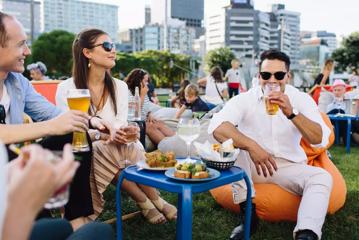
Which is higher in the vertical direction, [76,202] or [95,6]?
[95,6]

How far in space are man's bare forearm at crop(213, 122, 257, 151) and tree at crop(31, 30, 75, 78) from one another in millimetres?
44362

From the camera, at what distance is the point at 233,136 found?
329cm

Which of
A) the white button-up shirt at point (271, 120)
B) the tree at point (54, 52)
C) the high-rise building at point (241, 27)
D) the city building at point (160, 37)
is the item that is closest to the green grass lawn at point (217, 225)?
the white button-up shirt at point (271, 120)

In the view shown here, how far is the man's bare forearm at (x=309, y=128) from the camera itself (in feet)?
10.6

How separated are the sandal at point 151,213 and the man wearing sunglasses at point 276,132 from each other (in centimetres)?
75

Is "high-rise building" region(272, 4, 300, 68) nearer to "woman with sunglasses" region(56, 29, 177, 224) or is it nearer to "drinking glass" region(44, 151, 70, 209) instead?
"woman with sunglasses" region(56, 29, 177, 224)

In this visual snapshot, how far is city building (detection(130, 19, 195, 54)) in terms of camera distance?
16188 cm

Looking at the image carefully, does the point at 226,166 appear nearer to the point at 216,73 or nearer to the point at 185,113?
the point at 185,113

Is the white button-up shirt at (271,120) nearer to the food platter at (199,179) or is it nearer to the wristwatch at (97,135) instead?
the food platter at (199,179)

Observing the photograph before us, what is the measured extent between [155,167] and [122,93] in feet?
4.43

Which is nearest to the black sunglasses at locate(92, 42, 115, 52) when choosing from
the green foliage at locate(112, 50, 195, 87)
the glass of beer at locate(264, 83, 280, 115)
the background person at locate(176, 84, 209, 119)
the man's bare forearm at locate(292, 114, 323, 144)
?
the glass of beer at locate(264, 83, 280, 115)

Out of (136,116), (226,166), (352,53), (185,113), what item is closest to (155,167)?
(226,166)

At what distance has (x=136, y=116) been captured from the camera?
568 cm

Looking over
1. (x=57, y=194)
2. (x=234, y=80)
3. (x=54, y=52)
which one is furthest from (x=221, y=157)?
(x=54, y=52)
